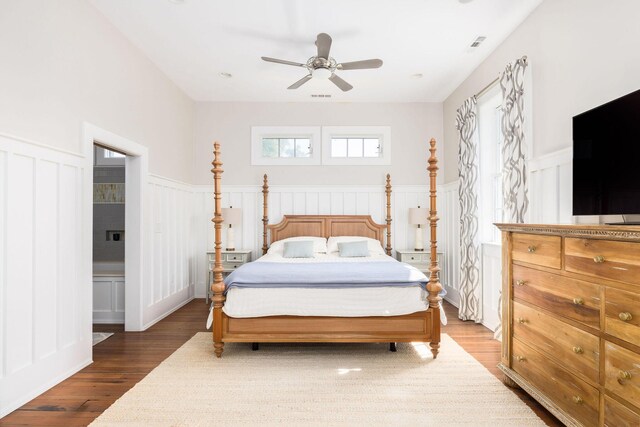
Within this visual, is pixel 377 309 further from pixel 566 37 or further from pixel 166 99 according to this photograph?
pixel 166 99

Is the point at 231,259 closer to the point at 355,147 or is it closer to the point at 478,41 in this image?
the point at 355,147

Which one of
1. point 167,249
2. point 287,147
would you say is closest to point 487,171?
point 287,147

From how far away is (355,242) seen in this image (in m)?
4.75

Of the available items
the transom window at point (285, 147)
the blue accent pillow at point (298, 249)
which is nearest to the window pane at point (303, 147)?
the transom window at point (285, 147)

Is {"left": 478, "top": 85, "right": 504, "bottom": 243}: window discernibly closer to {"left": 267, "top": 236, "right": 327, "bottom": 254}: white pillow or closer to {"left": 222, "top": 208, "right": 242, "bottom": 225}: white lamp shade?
{"left": 267, "top": 236, "right": 327, "bottom": 254}: white pillow

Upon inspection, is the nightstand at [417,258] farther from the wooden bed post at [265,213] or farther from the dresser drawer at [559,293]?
the dresser drawer at [559,293]

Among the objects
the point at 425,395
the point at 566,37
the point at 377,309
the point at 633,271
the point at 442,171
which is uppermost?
the point at 566,37

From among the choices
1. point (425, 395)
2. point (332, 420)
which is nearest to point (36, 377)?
point (332, 420)

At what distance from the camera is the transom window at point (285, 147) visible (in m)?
5.61

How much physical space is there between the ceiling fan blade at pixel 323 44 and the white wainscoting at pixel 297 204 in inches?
97.1

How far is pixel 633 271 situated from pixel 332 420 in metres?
1.74

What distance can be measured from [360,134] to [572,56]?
3.18 m

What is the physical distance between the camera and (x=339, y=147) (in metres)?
5.60

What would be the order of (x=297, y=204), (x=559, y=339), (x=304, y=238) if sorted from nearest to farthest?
1. (x=559, y=339)
2. (x=304, y=238)
3. (x=297, y=204)
